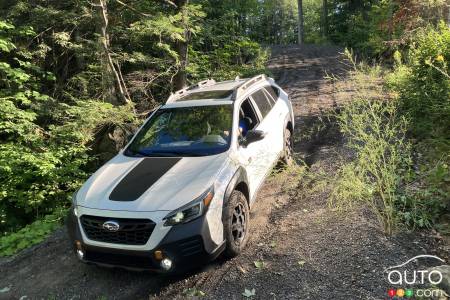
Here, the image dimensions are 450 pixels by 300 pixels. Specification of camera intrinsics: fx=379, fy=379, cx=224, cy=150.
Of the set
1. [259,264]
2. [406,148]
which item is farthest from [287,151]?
[259,264]

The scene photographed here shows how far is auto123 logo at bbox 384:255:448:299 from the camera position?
355 cm

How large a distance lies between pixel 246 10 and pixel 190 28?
1025 inches

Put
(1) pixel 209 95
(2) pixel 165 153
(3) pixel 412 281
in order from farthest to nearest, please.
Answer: (1) pixel 209 95, (2) pixel 165 153, (3) pixel 412 281

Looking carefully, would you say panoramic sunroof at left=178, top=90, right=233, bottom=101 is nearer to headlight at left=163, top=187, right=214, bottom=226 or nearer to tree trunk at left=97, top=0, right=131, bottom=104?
headlight at left=163, top=187, right=214, bottom=226

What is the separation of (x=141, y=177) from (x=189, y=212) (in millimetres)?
930

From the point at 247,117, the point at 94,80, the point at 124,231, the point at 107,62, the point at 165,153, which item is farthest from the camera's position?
the point at 94,80

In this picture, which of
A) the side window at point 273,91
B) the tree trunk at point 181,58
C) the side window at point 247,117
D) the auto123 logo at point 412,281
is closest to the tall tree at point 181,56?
the tree trunk at point 181,58

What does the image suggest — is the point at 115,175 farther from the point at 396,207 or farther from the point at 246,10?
the point at 246,10

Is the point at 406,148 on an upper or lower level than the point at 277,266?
upper

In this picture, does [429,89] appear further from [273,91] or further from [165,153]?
[165,153]

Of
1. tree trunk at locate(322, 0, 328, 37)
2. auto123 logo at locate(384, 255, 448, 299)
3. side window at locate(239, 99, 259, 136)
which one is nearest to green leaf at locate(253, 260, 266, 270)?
auto123 logo at locate(384, 255, 448, 299)

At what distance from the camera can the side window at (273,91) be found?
7508mm

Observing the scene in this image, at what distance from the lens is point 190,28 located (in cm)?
1015

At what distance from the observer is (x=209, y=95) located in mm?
6227
